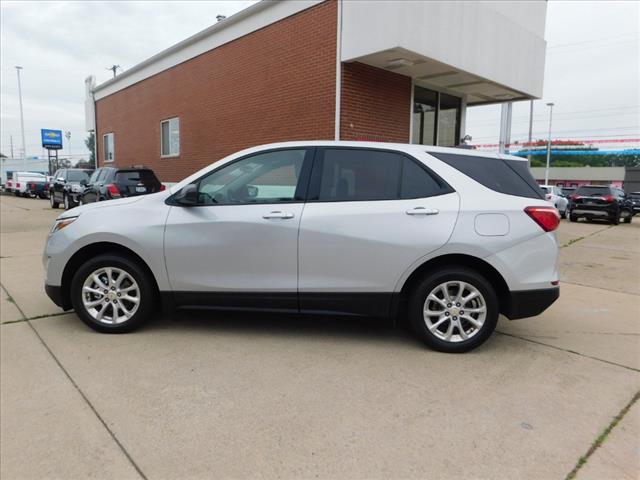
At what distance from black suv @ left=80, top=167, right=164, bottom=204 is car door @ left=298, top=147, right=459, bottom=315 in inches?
366

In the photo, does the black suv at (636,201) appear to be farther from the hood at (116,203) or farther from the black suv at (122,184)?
the hood at (116,203)

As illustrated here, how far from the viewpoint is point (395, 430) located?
2.76 meters

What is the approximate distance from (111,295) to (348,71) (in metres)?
7.04

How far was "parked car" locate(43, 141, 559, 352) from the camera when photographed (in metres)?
3.83

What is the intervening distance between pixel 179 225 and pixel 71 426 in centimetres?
184

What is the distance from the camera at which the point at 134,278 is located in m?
4.17

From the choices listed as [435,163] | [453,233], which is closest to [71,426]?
[453,233]

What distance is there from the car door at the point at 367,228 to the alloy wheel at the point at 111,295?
62.3 inches

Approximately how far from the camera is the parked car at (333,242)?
383 centimetres

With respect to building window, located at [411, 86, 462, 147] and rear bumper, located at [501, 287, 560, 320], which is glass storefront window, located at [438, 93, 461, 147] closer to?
building window, located at [411, 86, 462, 147]

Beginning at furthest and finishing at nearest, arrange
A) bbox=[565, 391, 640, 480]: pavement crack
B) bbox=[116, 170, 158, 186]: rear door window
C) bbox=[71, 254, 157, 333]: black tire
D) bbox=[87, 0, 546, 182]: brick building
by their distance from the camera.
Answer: bbox=[116, 170, 158, 186]: rear door window → bbox=[87, 0, 546, 182]: brick building → bbox=[71, 254, 157, 333]: black tire → bbox=[565, 391, 640, 480]: pavement crack

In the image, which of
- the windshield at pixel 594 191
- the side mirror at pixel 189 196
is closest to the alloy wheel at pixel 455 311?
the side mirror at pixel 189 196

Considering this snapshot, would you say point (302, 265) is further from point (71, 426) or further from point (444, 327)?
point (71, 426)

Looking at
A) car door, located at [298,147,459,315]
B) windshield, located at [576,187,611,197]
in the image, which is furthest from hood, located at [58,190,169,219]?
windshield, located at [576,187,611,197]
